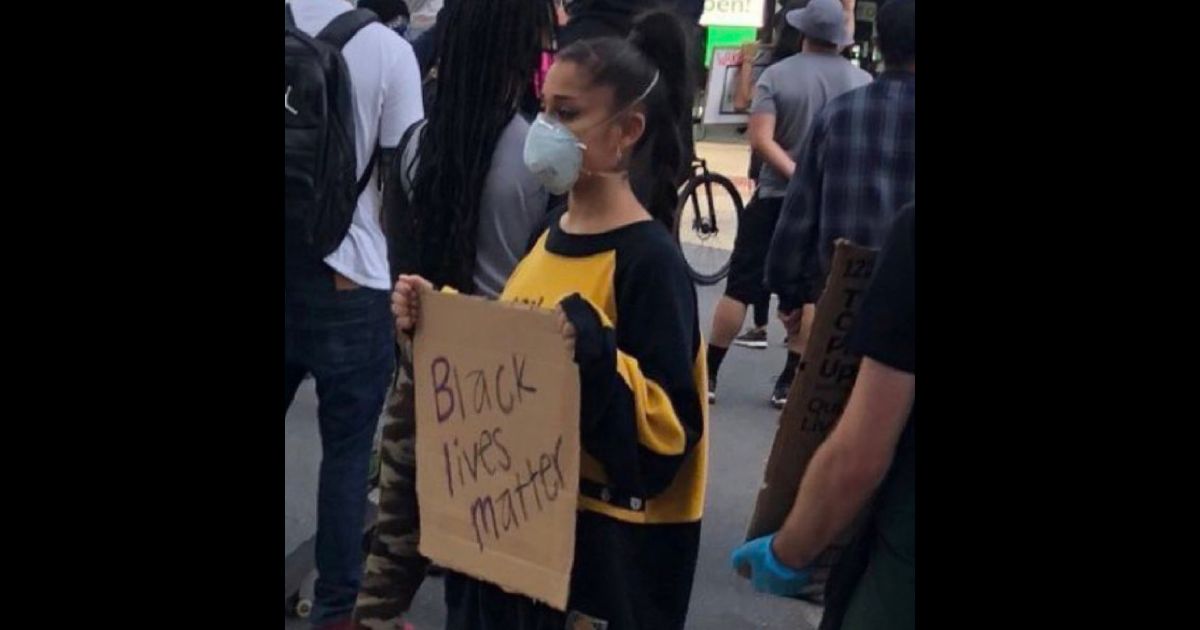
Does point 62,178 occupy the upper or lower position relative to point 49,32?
lower

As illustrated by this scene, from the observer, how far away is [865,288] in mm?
2127

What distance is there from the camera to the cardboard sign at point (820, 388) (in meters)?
2.15

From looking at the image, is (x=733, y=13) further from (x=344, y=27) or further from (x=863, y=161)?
(x=344, y=27)

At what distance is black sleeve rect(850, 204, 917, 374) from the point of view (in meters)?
1.91

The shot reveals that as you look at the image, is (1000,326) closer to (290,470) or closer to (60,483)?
(60,483)

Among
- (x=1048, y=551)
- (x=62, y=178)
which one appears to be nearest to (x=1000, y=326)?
(x=1048, y=551)

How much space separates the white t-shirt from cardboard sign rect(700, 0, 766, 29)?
864cm

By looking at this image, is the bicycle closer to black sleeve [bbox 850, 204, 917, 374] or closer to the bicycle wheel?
the bicycle wheel

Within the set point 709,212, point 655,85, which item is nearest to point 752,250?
point 709,212

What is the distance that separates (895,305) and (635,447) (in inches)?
26.1

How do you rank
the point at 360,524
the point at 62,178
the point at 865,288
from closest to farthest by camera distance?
the point at 62,178, the point at 865,288, the point at 360,524

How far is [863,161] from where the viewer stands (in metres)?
4.50

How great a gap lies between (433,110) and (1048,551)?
2.00m

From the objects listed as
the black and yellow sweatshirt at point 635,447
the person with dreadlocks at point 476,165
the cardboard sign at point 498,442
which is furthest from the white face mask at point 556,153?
the person with dreadlocks at point 476,165
